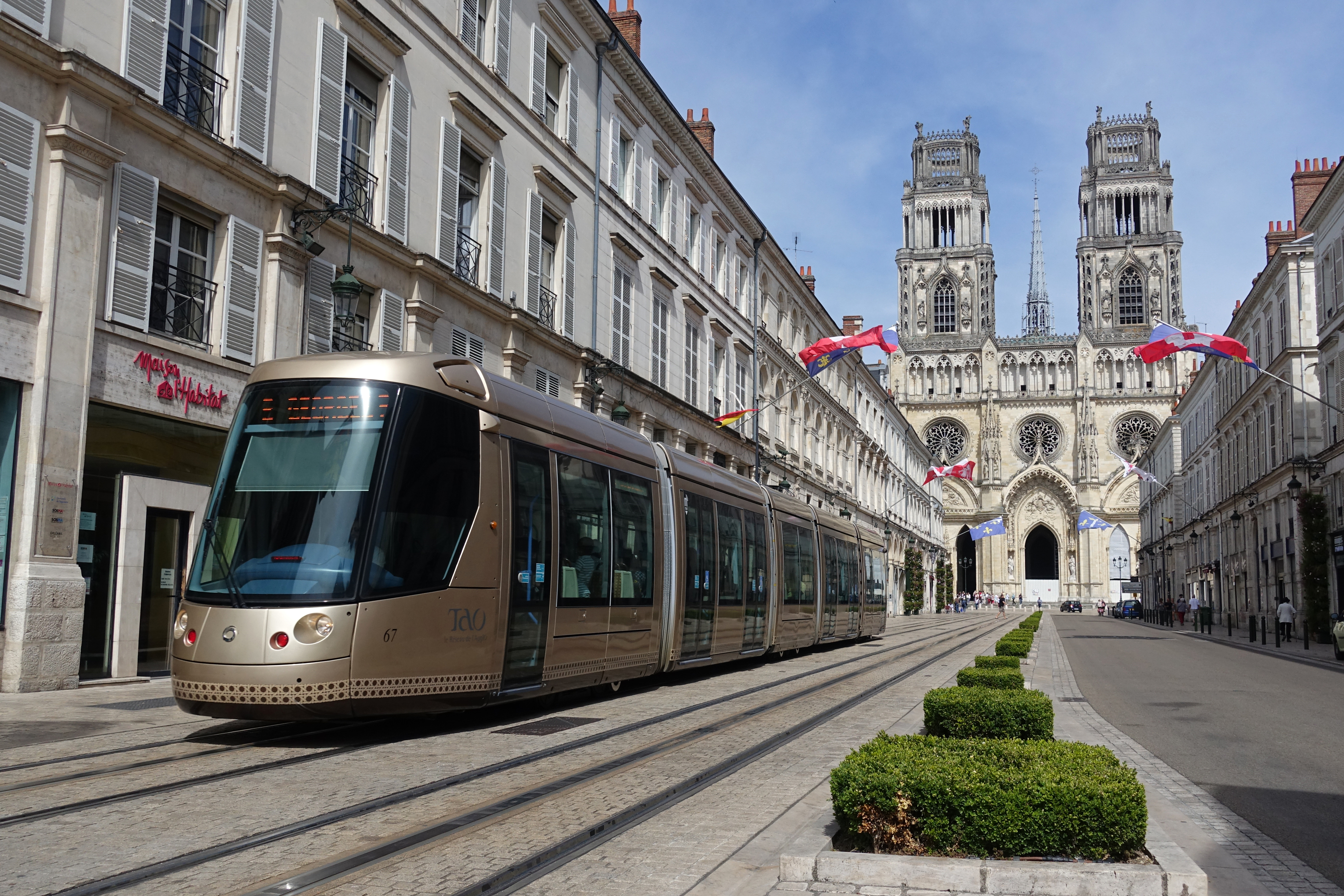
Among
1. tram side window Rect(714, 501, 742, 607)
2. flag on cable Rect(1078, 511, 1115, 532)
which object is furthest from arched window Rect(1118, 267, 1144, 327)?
tram side window Rect(714, 501, 742, 607)

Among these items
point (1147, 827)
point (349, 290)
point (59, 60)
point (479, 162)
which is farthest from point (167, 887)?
point (479, 162)

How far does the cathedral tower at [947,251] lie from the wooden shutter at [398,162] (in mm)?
88219

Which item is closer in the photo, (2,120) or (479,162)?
(2,120)

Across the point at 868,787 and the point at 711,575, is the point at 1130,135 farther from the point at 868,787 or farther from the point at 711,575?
the point at 868,787

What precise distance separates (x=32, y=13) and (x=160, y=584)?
6.87m

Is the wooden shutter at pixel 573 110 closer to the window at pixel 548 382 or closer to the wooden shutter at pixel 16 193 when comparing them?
the window at pixel 548 382

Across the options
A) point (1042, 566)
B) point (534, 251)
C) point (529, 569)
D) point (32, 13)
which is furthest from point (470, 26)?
point (1042, 566)

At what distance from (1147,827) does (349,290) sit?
10816mm

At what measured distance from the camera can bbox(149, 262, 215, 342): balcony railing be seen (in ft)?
46.3

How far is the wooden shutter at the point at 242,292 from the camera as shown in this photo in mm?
14914

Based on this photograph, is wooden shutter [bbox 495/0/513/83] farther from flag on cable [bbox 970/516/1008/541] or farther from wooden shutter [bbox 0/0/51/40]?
flag on cable [bbox 970/516/1008/541]

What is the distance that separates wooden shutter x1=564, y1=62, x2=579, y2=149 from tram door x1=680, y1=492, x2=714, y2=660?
1181 centimetres

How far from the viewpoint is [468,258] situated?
20.7 m

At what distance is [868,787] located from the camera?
500 cm
